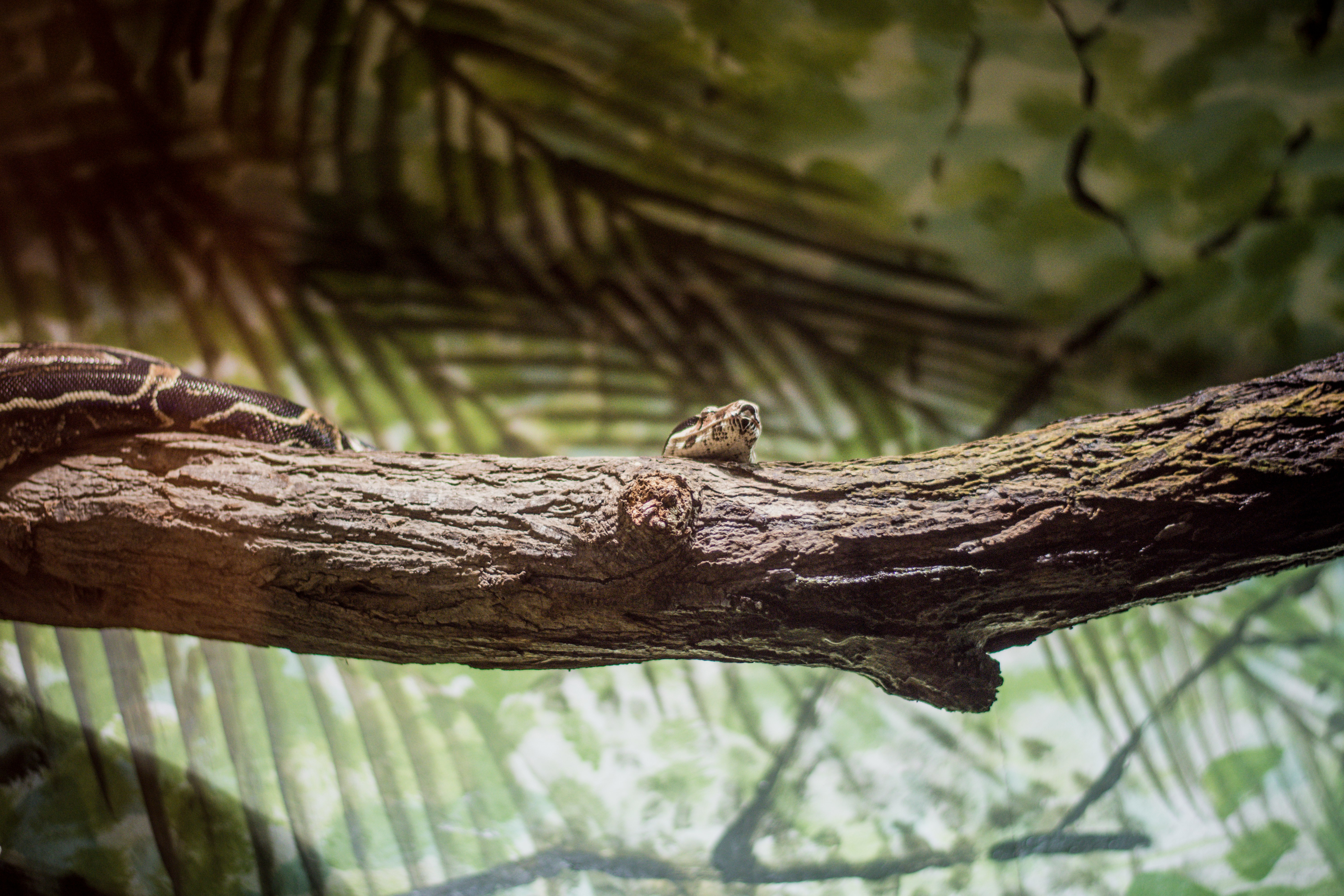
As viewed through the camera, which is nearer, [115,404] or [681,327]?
[115,404]

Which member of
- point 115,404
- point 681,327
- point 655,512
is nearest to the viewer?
point 655,512

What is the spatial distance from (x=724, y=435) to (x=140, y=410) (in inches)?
70.4

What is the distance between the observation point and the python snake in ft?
7.35

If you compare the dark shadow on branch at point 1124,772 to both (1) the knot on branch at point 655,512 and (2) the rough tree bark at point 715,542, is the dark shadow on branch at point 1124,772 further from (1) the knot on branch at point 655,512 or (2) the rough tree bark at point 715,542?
(1) the knot on branch at point 655,512

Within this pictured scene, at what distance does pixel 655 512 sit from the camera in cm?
174

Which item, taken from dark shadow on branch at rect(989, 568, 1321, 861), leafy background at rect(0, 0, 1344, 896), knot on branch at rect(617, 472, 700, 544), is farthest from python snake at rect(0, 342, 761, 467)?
dark shadow on branch at rect(989, 568, 1321, 861)

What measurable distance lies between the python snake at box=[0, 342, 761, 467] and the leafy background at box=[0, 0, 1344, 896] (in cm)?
91

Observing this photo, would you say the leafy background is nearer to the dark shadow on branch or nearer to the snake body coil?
the dark shadow on branch

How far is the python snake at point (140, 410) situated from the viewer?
2240 mm

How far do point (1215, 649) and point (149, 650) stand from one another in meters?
4.24

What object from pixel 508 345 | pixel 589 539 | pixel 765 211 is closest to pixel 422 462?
pixel 589 539

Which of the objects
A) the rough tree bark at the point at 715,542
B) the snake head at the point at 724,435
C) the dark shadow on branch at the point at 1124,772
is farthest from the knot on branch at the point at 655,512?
the dark shadow on branch at the point at 1124,772

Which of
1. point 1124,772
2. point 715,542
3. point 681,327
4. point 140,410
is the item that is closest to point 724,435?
point 715,542

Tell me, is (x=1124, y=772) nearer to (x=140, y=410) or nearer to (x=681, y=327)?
(x=681, y=327)
